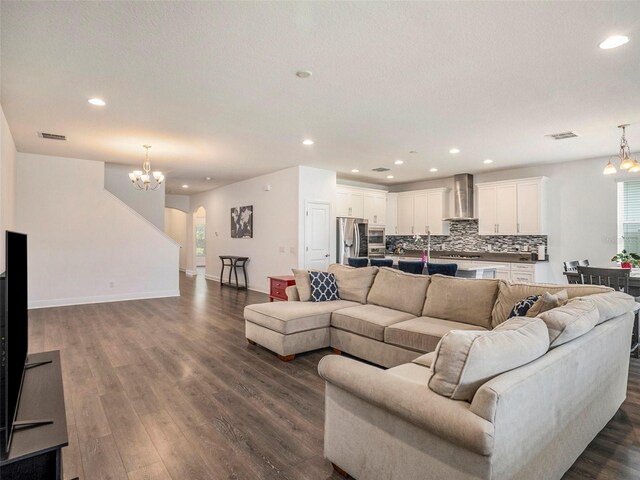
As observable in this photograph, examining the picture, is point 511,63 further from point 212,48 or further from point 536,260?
point 536,260

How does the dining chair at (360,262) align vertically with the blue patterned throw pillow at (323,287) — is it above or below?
above

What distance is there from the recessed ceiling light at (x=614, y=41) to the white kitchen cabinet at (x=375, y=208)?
20.6ft

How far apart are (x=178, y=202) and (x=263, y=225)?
538 centimetres

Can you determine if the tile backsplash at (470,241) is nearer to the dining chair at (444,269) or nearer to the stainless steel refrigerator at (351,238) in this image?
the stainless steel refrigerator at (351,238)

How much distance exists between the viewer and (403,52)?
9.25 ft

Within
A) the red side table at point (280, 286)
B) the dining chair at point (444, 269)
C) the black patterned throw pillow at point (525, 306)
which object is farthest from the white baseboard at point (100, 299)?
the black patterned throw pillow at point (525, 306)

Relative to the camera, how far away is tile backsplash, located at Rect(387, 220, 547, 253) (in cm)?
752

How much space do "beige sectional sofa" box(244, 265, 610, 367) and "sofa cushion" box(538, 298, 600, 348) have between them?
0.95 metres

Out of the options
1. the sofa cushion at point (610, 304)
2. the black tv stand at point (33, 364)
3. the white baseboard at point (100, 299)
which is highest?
the sofa cushion at point (610, 304)

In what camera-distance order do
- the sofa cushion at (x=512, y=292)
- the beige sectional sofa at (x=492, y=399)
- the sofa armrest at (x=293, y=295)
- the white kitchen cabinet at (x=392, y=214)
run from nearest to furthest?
the beige sectional sofa at (x=492, y=399), the sofa cushion at (x=512, y=292), the sofa armrest at (x=293, y=295), the white kitchen cabinet at (x=392, y=214)

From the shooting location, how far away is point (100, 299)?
7086 mm

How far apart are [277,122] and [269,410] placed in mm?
3316

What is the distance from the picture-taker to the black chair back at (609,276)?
3975 mm

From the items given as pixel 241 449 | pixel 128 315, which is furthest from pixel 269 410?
pixel 128 315
